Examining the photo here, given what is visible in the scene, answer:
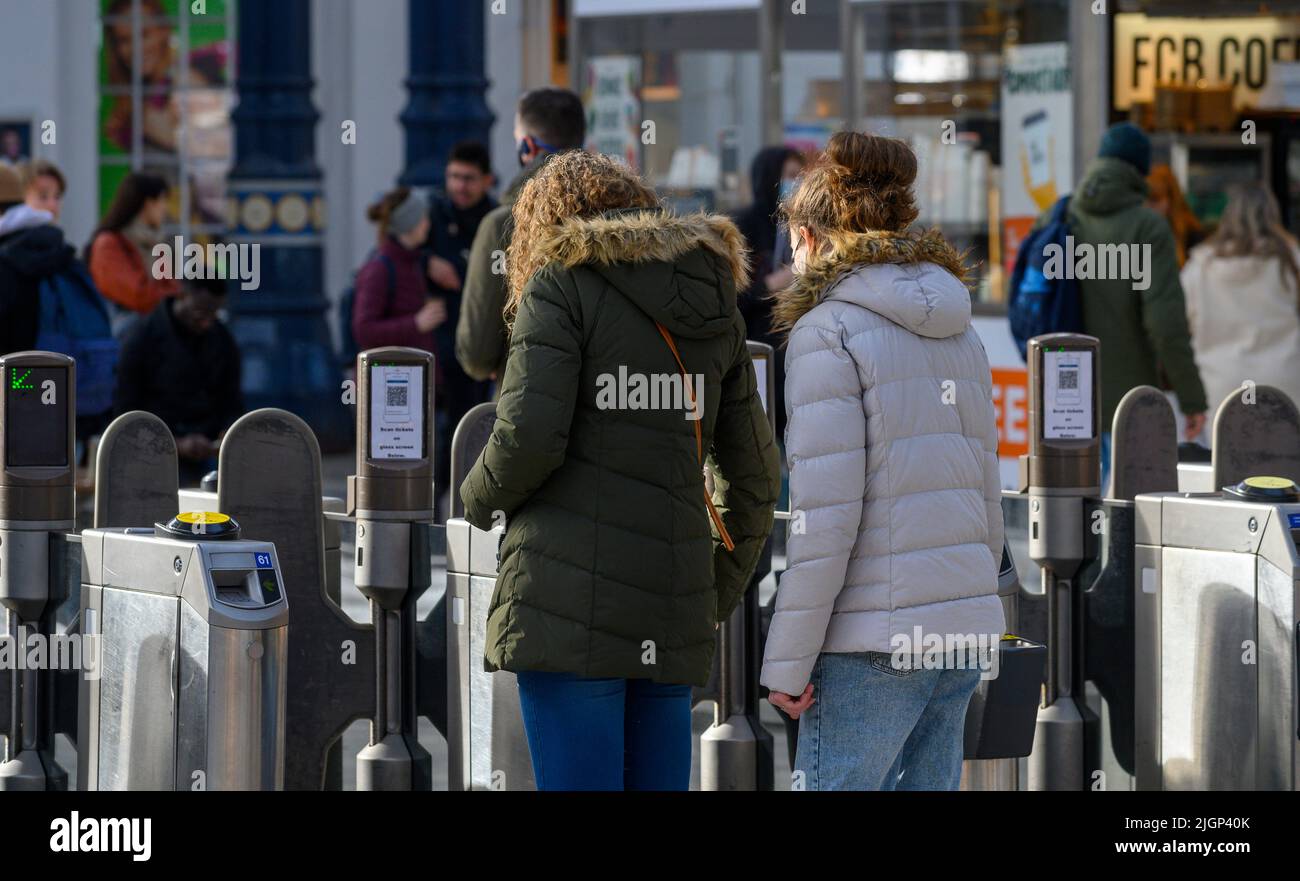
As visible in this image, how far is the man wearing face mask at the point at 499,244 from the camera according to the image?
634cm

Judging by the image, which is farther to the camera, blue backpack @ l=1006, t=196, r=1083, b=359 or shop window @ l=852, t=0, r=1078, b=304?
shop window @ l=852, t=0, r=1078, b=304

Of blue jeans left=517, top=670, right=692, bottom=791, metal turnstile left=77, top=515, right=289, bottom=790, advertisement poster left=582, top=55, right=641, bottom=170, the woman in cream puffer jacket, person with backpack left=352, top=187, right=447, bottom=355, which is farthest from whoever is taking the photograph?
advertisement poster left=582, top=55, right=641, bottom=170

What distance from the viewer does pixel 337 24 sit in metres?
16.4

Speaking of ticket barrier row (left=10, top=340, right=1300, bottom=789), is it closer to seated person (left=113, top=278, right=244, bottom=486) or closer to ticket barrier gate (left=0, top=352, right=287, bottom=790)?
ticket barrier gate (left=0, top=352, right=287, bottom=790)

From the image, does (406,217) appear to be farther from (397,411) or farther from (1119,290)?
(397,411)

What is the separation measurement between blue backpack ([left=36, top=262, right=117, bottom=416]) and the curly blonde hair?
4952mm

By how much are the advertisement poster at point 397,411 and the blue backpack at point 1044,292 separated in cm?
323

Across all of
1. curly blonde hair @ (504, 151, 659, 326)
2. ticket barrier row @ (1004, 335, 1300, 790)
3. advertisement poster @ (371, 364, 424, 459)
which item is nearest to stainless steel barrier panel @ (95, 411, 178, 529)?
advertisement poster @ (371, 364, 424, 459)

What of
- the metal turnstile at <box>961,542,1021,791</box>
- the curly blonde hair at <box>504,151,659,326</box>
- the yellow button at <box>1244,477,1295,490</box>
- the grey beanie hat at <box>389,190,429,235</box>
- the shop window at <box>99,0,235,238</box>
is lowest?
the metal turnstile at <box>961,542,1021,791</box>

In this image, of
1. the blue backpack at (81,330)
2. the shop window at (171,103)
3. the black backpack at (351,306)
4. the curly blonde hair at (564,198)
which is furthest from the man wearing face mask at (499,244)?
the shop window at (171,103)

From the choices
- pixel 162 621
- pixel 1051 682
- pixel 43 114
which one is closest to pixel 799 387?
pixel 162 621

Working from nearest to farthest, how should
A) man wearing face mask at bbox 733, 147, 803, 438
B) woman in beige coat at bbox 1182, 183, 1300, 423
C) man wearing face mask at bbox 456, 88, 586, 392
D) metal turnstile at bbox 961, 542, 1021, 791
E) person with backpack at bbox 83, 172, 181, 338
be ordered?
metal turnstile at bbox 961, 542, 1021, 791, man wearing face mask at bbox 456, 88, 586, 392, man wearing face mask at bbox 733, 147, 803, 438, woman in beige coat at bbox 1182, 183, 1300, 423, person with backpack at bbox 83, 172, 181, 338

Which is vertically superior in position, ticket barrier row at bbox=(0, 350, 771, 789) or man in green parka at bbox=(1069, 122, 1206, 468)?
man in green parka at bbox=(1069, 122, 1206, 468)

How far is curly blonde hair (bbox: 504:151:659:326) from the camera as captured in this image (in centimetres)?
425
